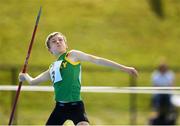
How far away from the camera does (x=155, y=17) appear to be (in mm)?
24078

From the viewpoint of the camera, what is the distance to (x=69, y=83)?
8.69 meters

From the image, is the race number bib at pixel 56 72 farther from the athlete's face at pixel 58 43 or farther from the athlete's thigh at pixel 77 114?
the athlete's thigh at pixel 77 114

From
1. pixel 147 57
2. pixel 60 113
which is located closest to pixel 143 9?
pixel 147 57

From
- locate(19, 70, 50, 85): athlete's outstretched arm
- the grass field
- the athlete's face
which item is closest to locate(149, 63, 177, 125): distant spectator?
the grass field

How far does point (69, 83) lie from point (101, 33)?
14.5 m

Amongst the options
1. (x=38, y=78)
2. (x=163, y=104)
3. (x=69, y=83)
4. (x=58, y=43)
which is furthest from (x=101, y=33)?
(x=69, y=83)

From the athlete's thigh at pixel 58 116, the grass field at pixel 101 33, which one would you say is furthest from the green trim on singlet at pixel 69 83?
the grass field at pixel 101 33

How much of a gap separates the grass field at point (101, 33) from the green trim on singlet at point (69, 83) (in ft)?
34.8

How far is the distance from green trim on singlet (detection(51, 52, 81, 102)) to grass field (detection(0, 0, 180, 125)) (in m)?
10.6

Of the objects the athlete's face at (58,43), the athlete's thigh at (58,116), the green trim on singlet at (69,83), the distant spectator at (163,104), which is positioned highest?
the athlete's face at (58,43)

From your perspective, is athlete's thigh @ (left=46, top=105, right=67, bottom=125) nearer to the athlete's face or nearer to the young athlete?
the young athlete

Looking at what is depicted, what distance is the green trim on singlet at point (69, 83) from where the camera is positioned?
28.5 feet

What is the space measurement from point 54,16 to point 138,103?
17.2 ft

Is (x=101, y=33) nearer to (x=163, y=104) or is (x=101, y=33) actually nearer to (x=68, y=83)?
(x=163, y=104)
